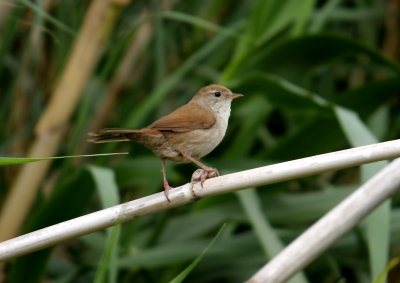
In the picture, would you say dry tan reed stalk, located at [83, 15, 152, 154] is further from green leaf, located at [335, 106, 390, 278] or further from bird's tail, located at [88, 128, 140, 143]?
Result: green leaf, located at [335, 106, 390, 278]

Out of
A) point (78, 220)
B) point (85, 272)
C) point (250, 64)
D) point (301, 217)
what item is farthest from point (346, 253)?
point (78, 220)

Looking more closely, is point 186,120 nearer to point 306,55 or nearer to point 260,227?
point 260,227

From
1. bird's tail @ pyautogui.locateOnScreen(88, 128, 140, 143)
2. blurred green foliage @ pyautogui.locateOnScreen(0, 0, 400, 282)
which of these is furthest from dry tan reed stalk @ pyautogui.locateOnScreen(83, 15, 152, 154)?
bird's tail @ pyautogui.locateOnScreen(88, 128, 140, 143)

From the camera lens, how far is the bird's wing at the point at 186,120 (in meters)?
2.45

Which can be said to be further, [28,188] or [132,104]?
[132,104]

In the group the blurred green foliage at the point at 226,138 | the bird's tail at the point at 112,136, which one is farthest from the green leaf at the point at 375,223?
the bird's tail at the point at 112,136

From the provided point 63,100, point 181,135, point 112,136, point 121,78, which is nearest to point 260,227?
point 181,135

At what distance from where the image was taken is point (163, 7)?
3.60m

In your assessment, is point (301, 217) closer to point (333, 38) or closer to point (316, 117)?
point (316, 117)

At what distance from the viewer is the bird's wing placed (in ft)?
8.04

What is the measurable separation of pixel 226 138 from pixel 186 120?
112cm

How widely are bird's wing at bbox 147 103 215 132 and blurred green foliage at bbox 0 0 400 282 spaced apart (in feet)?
0.78

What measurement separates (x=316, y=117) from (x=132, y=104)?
863 millimetres

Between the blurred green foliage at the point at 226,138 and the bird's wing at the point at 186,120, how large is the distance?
0.24m
